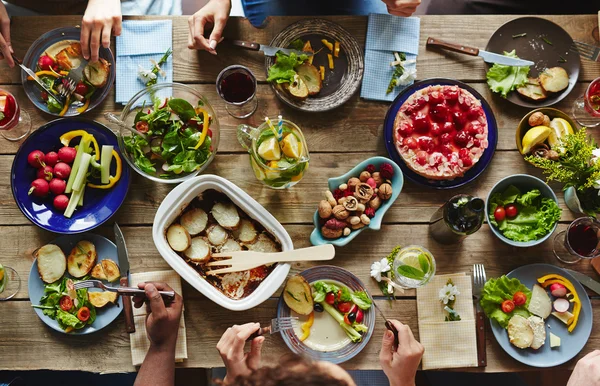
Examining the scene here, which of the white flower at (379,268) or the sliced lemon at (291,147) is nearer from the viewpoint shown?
the sliced lemon at (291,147)

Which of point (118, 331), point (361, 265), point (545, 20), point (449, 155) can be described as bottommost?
point (118, 331)

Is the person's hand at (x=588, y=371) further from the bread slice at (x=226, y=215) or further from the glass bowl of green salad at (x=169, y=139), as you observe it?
the glass bowl of green salad at (x=169, y=139)

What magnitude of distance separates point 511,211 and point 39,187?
1.81m

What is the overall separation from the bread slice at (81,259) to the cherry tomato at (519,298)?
1.62 meters

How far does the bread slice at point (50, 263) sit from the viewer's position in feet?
6.03

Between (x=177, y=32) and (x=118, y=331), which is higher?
(x=177, y=32)

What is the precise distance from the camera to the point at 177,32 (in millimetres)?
1988

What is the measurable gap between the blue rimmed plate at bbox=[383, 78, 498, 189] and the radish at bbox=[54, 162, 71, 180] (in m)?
1.24

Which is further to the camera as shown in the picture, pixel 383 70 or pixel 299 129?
pixel 383 70

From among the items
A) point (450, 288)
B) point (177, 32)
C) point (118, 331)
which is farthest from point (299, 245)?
point (177, 32)

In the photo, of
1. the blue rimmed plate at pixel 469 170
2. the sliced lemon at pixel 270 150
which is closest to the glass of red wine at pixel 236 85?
the sliced lemon at pixel 270 150

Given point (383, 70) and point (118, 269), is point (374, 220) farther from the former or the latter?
point (118, 269)

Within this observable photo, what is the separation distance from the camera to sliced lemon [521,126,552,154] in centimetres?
185

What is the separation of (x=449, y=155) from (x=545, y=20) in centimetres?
A: 70
